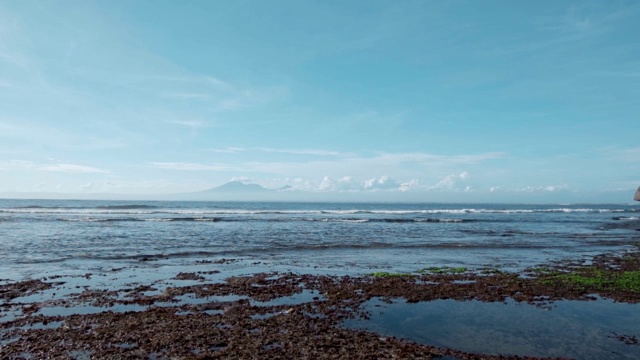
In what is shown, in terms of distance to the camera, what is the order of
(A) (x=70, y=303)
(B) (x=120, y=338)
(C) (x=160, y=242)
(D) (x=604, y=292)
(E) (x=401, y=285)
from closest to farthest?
(B) (x=120, y=338), (A) (x=70, y=303), (D) (x=604, y=292), (E) (x=401, y=285), (C) (x=160, y=242)

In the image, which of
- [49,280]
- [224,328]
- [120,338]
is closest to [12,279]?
[49,280]

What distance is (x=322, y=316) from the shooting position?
1113 centimetres

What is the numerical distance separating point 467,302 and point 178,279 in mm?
10908

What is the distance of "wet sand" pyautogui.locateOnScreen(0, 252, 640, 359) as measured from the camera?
28.3ft

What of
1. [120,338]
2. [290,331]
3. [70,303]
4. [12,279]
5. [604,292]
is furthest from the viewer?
[12,279]

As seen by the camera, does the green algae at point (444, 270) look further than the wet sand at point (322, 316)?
Yes

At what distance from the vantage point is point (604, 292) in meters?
14.3

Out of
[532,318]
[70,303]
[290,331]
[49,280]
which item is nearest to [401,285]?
[532,318]

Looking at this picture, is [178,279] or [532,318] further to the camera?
[178,279]

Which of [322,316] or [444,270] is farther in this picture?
[444,270]

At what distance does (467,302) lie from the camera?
1303 cm

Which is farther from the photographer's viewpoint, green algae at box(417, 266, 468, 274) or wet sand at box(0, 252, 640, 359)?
green algae at box(417, 266, 468, 274)

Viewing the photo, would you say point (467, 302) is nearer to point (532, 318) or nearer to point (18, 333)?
point (532, 318)

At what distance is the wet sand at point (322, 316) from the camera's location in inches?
340
